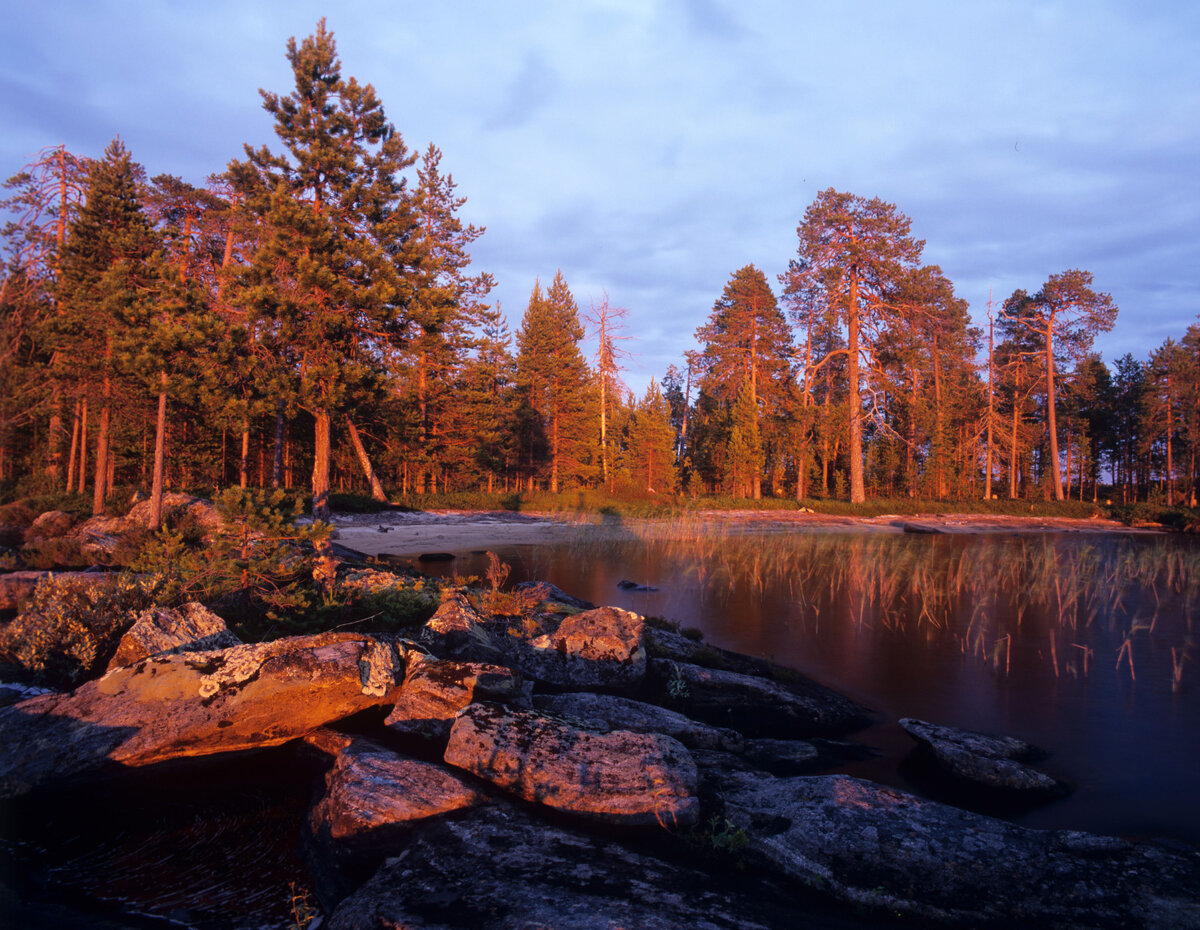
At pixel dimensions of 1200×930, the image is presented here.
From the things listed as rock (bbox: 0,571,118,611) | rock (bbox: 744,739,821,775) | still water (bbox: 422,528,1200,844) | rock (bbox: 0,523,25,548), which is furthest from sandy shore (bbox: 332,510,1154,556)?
rock (bbox: 744,739,821,775)

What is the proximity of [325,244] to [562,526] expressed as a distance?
563 inches

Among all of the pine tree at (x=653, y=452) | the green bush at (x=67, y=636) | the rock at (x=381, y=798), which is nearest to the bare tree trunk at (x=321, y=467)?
the green bush at (x=67, y=636)

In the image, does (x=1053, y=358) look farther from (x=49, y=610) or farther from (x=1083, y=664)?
(x=49, y=610)

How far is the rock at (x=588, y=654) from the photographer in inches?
280

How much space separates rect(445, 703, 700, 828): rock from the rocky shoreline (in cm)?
2

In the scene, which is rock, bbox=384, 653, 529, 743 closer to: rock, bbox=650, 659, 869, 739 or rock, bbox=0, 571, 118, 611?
rock, bbox=650, 659, 869, 739

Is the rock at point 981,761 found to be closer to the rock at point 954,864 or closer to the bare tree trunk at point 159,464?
the rock at point 954,864

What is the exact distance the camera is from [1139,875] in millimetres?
3953

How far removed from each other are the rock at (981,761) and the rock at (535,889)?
3623 millimetres

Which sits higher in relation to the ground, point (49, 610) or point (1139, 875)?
point (49, 610)

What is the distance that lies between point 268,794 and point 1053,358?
54.6 metres

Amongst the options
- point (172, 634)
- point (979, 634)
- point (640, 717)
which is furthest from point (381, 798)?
point (979, 634)

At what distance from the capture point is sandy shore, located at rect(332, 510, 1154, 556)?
2144 centimetres

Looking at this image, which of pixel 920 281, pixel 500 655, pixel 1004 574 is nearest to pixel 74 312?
pixel 500 655
